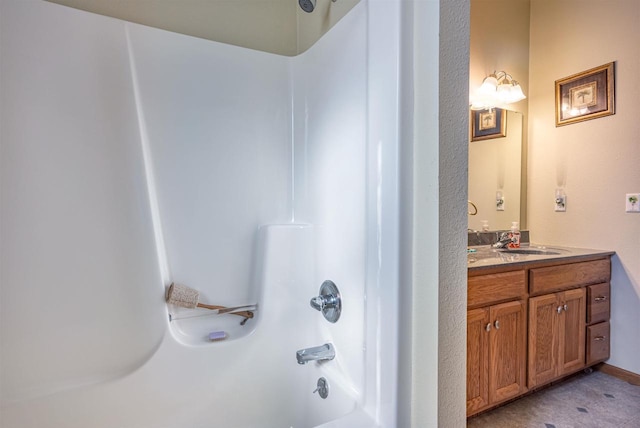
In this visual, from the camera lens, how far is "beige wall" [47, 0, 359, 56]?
47.8 inches

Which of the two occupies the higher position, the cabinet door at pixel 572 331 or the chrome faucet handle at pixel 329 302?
the chrome faucet handle at pixel 329 302

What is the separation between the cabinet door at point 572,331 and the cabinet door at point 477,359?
65 cm

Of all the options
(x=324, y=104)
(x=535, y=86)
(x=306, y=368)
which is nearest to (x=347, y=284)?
(x=306, y=368)

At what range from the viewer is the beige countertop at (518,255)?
5.19 feet

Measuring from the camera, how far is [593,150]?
2.13 metres

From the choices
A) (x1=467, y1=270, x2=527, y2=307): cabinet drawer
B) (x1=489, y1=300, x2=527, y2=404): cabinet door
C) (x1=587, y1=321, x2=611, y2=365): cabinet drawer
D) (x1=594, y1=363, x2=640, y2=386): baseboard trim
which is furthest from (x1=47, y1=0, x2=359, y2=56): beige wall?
(x1=594, y1=363, x2=640, y2=386): baseboard trim

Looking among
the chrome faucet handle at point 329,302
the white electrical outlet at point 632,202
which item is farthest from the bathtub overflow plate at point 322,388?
the white electrical outlet at point 632,202

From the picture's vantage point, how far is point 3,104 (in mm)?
1011

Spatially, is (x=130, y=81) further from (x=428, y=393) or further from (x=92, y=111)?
(x=428, y=393)

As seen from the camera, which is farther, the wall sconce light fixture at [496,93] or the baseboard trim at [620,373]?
the wall sconce light fixture at [496,93]

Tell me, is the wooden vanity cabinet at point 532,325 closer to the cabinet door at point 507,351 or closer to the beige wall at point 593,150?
the cabinet door at point 507,351

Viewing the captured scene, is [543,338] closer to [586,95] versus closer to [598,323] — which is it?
[598,323]

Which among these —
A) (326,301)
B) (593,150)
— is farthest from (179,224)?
(593,150)

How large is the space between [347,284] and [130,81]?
1.09 meters
